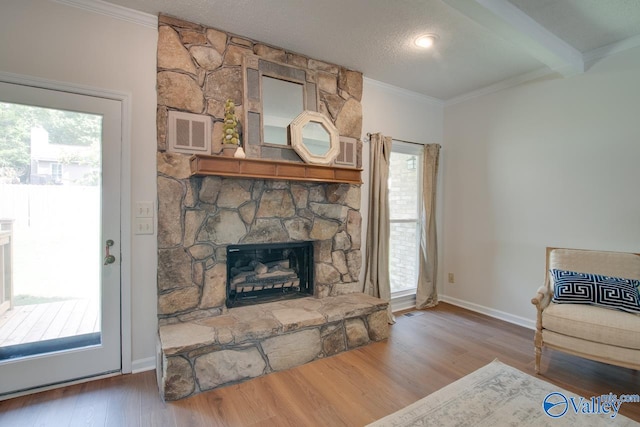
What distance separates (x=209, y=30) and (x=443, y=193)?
130 inches

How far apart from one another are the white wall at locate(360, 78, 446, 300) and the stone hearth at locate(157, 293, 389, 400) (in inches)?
28.9

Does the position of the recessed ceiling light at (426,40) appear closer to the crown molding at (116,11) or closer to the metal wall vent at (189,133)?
the metal wall vent at (189,133)

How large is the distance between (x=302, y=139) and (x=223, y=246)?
1182 mm

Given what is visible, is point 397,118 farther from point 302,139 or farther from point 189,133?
point 189,133

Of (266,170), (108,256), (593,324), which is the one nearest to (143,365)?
(108,256)

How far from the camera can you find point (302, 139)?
2758 mm

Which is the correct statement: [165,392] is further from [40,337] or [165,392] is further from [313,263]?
[313,263]

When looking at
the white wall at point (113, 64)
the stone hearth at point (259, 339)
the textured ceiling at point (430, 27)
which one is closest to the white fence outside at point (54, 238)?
the white wall at point (113, 64)

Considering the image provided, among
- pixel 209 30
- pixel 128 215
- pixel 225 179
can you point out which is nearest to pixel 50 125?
pixel 128 215

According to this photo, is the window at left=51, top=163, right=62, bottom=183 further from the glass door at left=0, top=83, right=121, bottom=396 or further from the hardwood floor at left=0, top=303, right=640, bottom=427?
the hardwood floor at left=0, top=303, right=640, bottom=427

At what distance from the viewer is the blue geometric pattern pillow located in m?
2.21

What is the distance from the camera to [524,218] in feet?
10.7

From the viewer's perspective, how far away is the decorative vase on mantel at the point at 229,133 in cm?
235

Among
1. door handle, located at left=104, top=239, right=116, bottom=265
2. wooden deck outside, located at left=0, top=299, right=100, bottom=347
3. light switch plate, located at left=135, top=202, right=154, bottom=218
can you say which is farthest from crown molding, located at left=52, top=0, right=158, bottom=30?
wooden deck outside, located at left=0, top=299, right=100, bottom=347
